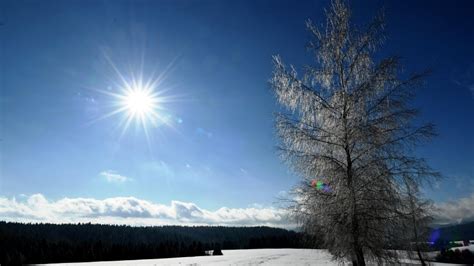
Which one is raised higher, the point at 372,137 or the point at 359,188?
the point at 372,137

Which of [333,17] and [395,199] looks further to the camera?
[333,17]

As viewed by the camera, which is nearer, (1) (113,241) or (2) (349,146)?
(2) (349,146)

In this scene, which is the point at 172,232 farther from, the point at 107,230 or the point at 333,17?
the point at 333,17

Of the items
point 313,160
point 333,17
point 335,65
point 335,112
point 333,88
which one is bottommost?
point 313,160

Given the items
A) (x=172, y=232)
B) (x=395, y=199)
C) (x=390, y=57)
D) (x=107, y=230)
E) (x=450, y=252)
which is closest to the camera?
(x=395, y=199)

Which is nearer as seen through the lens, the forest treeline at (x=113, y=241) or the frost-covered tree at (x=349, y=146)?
the frost-covered tree at (x=349, y=146)

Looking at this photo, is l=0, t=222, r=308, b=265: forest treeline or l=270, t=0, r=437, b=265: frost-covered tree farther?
l=0, t=222, r=308, b=265: forest treeline

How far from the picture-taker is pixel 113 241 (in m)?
145

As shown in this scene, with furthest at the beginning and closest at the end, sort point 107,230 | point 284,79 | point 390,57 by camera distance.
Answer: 1. point 107,230
2. point 284,79
3. point 390,57

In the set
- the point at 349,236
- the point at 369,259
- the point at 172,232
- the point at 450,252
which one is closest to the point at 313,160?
the point at 349,236

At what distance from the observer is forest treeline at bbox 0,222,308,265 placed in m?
75.2

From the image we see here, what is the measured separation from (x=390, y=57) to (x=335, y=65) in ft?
6.00

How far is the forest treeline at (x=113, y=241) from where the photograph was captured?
75.2 m

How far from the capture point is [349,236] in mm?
10164
